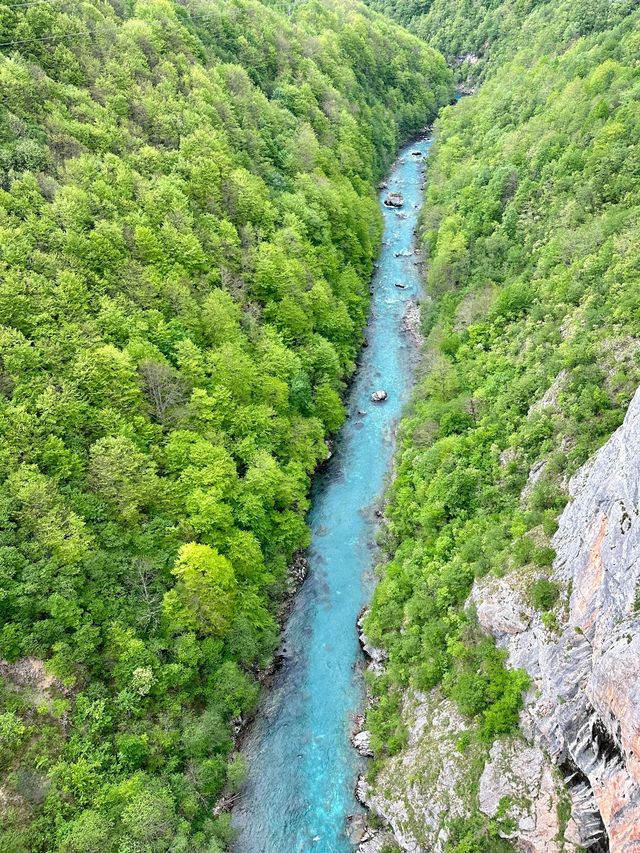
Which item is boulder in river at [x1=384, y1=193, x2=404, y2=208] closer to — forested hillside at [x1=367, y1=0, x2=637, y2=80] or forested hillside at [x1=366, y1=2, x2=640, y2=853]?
forested hillside at [x1=366, y1=2, x2=640, y2=853]

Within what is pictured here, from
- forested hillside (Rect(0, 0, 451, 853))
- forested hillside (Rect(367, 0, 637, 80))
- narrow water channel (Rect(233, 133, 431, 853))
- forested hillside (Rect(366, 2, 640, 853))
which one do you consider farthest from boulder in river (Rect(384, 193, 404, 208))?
narrow water channel (Rect(233, 133, 431, 853))

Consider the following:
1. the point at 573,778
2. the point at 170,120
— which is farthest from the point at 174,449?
the point at 170,120

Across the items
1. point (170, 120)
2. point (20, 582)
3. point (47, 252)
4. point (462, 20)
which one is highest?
point (462, 20)

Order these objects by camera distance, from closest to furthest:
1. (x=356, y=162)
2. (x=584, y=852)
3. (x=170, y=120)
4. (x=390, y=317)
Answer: (x=584, y=852)
(x=170, y=120)
(x=390, y=317)
(x=356, y=162)

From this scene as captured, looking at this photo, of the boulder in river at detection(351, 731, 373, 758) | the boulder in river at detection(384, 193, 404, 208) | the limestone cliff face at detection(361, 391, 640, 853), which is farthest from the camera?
the boulder in river at detection(384, 193, 404, 208)

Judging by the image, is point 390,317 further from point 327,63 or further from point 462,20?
point 462,20

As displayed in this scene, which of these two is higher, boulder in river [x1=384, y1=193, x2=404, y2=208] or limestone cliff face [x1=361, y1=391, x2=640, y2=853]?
boulder in river [x1=384, y1=193, x2=404, y2=208]

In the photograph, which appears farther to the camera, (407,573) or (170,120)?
(170,120)

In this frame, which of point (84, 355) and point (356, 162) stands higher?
point (356, 162)
